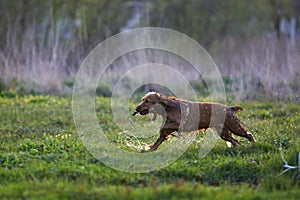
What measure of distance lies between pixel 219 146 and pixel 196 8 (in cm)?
1855

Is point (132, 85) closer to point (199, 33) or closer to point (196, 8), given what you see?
point (199, 33)

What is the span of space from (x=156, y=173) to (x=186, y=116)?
1.09m

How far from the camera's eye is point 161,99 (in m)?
6.94

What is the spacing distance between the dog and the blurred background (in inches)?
42.8

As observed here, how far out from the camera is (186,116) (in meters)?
6.97

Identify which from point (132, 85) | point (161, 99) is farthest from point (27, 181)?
point (132, 85)

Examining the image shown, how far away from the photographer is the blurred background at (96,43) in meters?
12.6

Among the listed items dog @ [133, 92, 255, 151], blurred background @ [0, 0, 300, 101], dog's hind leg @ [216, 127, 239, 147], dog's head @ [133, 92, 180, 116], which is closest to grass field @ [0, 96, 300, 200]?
dog's hind leg @ [216, 127, 239, 147]

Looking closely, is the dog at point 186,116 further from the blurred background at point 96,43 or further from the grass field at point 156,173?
the blurred background at point 96,43

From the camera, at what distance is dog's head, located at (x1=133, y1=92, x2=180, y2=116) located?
6.90 meters

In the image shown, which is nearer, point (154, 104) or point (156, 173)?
point (156, 173)

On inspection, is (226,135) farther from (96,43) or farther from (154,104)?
(96,43)

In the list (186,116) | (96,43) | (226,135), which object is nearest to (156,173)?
(186,116)

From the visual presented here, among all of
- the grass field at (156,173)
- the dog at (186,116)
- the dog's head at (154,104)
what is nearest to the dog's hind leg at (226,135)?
the dog at (186,116)
